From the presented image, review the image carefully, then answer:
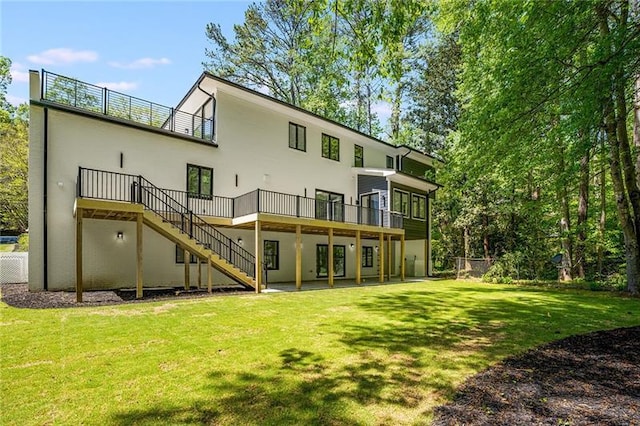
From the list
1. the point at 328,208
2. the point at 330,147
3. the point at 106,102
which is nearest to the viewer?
the point at 106,102

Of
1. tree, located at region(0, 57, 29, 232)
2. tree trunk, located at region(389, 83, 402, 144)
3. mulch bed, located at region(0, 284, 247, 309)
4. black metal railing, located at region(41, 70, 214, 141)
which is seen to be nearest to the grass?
mulch bed, located at region(0, 284, 247, 309)

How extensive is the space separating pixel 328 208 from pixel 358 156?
464cm

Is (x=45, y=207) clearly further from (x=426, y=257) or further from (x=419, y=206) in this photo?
(x=426, y=257)

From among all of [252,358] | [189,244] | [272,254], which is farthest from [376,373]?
[272,254]

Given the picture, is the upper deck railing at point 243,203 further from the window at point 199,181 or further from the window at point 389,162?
the window at point 389,162

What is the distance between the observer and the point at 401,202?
19938mm

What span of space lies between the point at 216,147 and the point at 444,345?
11.6 m

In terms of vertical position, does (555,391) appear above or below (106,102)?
below

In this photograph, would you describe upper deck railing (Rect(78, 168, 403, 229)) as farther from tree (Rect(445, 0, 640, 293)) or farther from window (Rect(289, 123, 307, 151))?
tree (Rect(445, 0, 640, 293))

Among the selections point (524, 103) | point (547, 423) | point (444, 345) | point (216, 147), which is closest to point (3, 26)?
point (216, 147)

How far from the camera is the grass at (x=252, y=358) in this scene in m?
3.27

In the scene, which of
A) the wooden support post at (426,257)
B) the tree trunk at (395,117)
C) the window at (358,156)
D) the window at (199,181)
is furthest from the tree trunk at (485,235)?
the window at (199,181)

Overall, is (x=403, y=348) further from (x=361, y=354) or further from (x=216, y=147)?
(x=216, y=147)

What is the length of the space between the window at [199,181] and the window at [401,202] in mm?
10087
